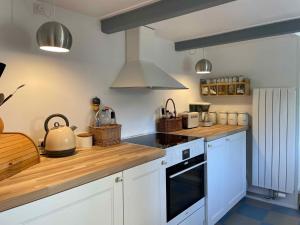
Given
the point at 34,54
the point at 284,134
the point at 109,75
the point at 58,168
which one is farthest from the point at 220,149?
the point at 34,54

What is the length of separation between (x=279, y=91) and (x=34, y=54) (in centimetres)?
256

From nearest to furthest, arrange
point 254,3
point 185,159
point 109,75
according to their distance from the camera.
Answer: point 254,3 → point 185,159 → point 109,75

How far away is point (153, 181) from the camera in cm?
175

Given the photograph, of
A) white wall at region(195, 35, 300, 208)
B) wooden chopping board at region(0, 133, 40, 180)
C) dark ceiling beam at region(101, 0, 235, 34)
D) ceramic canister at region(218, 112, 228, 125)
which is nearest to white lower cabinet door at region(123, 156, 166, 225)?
wooden chopping board at region(0, 133, 40, 180)

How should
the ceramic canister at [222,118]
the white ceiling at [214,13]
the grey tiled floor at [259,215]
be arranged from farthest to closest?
the ceramic canister at [222,118], the grey tiled floor at [259,215], the white ceiling at [214,13]

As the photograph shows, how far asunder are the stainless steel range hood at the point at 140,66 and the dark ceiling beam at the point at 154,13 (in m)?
0.29

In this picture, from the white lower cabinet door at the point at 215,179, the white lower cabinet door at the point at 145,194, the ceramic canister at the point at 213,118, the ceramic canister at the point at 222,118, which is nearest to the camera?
the white lower cabinet door at the point at 145,194

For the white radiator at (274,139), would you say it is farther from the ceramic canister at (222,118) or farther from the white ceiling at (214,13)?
the white ceiling at (214,13)

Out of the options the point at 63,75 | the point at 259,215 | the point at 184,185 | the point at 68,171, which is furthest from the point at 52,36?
the point at 259,215

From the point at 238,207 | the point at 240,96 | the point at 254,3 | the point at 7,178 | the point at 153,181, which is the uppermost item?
the point at 254,3

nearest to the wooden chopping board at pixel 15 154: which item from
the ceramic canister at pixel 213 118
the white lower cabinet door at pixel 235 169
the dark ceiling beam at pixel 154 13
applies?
the dark ceiling beam at pixel 154 13

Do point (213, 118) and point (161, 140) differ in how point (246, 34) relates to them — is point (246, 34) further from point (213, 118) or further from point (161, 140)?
point (161, 140)

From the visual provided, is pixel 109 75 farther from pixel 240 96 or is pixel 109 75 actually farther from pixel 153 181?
pixel 240 96

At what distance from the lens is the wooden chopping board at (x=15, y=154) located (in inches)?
47.6
